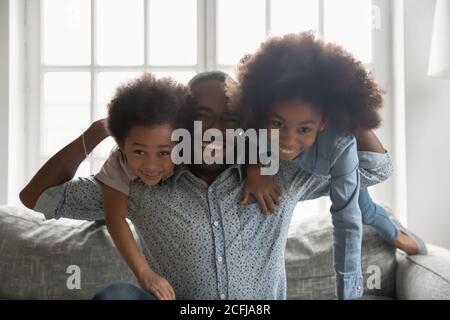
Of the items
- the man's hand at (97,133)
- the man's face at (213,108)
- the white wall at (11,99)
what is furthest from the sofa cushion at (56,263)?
the man's face at (213,108)

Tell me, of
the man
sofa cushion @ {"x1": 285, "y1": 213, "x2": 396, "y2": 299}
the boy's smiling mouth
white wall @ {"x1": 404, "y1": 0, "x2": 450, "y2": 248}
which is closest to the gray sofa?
sofa cushion @ {"x1": 285, "y1": 213, "x2": 396, "y2": 299}

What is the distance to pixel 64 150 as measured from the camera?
730 mm

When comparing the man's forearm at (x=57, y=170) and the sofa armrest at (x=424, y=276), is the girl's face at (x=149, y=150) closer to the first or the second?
the man's forearm at (x=57, y=170)

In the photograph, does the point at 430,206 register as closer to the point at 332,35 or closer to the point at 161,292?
the point at 332,35

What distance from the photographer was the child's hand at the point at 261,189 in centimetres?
68

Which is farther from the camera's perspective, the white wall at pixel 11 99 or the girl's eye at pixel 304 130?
the white wall at pixel 11 99

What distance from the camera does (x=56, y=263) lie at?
1.00 metres

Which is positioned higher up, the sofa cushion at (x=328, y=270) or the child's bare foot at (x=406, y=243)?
the child's bare foot at (x=406, y=243)

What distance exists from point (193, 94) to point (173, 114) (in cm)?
4

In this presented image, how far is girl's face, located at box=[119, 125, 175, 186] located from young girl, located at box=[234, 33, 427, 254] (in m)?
0.10

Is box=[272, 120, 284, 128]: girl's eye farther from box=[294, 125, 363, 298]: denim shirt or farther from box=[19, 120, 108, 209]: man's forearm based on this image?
box=[19, 120, 108, 209]: man's forearm

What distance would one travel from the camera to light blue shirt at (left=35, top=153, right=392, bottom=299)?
0.68 meters

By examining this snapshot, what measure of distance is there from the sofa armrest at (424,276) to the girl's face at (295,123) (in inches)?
15.5
